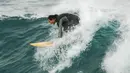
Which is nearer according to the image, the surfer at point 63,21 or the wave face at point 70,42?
the wave face at point 70,42

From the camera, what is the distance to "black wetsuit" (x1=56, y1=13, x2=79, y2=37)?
378 inches

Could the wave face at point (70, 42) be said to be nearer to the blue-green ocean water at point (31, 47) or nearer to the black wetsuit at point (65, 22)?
the blue-green ocean water at point (31, 47)

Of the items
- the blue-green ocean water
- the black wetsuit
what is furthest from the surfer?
the blue-green ocean water

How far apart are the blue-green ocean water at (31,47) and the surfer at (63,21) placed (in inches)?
43.0

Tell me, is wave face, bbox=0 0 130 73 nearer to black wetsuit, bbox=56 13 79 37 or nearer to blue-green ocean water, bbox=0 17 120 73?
blue-green ocean water, bbox=0 17 120 73

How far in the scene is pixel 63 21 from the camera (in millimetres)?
9773

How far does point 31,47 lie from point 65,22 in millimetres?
1879

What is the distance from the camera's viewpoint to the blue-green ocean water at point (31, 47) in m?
8.56

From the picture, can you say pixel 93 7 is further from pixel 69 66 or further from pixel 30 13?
pixel 69 66

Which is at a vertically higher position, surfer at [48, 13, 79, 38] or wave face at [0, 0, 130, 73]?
surfer at [48, 13, 79, 38]

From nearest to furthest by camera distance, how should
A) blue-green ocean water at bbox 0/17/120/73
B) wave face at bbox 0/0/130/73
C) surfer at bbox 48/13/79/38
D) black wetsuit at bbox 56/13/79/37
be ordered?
wave face at bbox 0/0/130/73
blue-green ocean water at bbox 0/17/120/73
surfer at bbox 48/13/79/38
black wetsuit at bbox 56/13/79/37

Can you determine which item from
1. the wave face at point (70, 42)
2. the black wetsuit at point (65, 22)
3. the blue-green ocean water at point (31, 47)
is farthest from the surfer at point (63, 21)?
the blue-green ocean water at point (31, 47)

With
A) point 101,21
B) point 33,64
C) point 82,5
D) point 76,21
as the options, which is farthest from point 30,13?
point 33,64

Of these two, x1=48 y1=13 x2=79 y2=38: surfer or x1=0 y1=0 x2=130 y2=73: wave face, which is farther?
x1=48 y1=13 x2=79 y2=38: surfer
